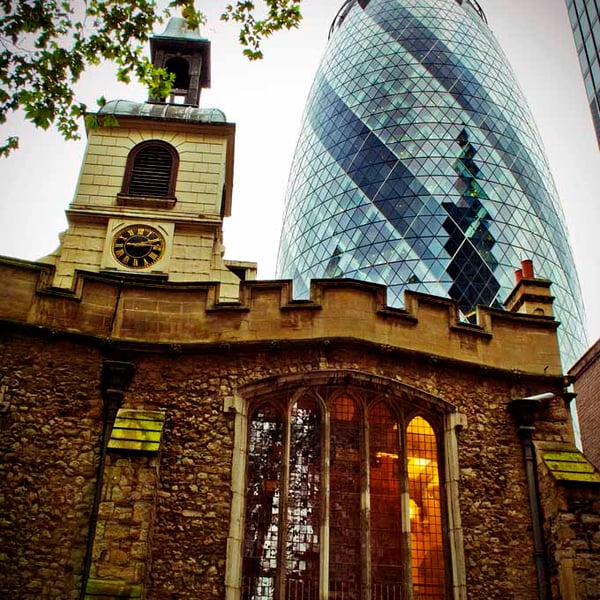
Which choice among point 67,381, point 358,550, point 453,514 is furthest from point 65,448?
point 453,514

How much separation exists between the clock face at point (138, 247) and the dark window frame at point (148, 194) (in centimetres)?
79

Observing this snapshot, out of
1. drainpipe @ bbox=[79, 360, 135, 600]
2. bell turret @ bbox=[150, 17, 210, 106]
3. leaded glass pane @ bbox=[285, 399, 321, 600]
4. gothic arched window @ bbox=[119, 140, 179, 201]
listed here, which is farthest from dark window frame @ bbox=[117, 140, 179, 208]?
Answer: leaded glass pane @ bbox=[285, 399, 321, 600]

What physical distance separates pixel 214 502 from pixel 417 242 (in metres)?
28.5

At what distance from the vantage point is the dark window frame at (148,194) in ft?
57.5

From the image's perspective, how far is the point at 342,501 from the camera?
9.88 metres

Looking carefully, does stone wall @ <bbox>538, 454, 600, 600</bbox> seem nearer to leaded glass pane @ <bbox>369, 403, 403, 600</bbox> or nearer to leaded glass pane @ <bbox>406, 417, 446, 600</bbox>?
leaded glass pane @ <bbox>406, 417, 446, 600</bbox>

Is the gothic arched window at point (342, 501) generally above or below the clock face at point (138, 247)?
below

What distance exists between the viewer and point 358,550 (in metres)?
9.61

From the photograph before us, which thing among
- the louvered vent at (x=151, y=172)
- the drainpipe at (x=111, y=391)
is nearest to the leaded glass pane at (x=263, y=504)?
the drainpipe at (x=111, y=391)

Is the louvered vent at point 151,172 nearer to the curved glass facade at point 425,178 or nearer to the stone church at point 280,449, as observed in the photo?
the stone church at point 280,449

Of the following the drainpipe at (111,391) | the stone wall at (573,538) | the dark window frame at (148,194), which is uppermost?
the dark window frame at (148,194)

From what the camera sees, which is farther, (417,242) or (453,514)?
(417,242)

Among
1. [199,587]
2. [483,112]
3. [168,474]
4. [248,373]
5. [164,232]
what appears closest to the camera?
[199,587]

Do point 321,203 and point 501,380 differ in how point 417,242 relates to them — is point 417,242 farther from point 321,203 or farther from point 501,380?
point 501,380
